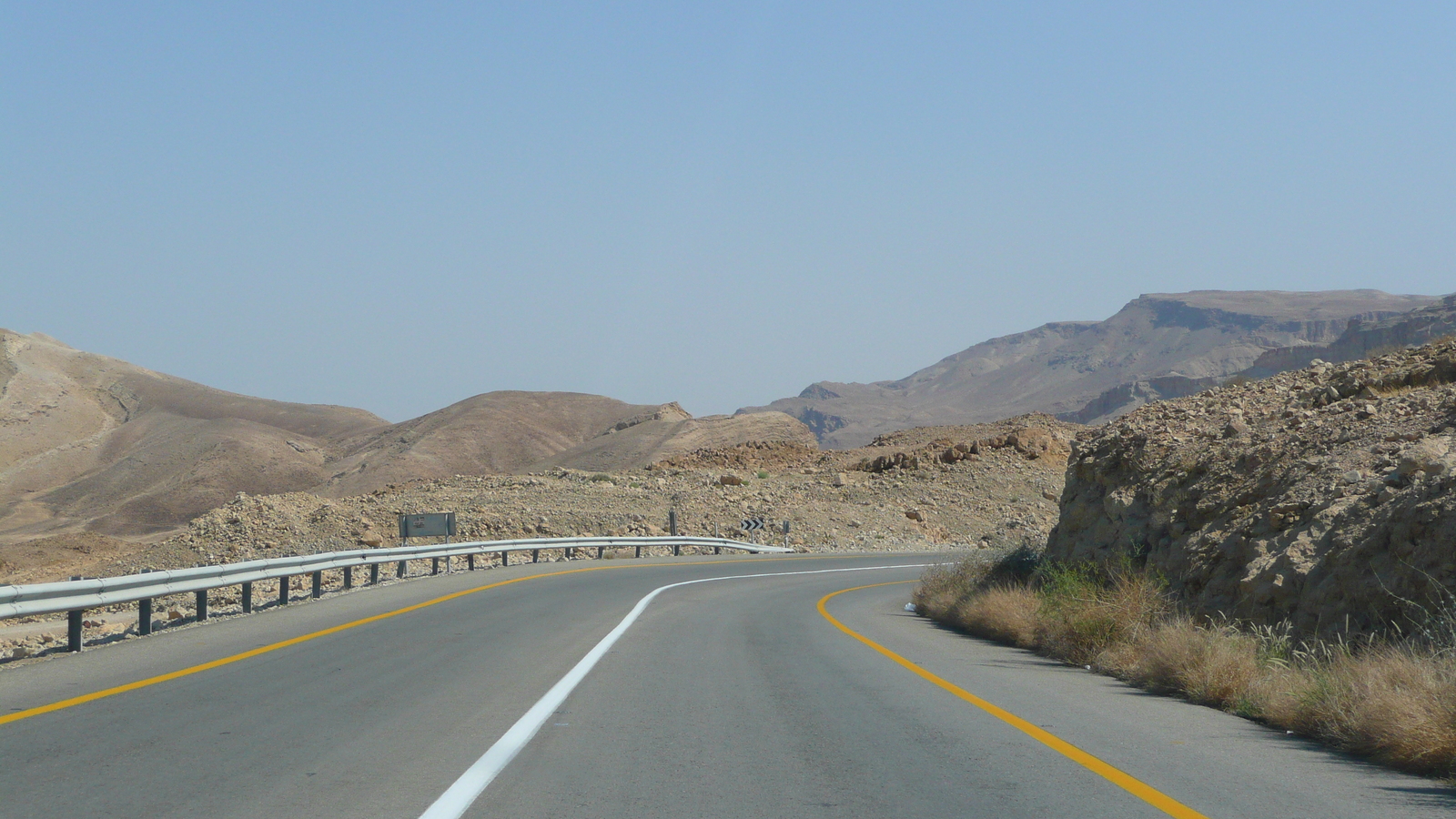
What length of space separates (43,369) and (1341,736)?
172m

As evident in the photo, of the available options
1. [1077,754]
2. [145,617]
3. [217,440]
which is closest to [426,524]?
[145,617]

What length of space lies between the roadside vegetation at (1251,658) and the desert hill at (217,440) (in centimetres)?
9384

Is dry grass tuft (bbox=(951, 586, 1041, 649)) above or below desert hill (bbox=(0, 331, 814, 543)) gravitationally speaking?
below

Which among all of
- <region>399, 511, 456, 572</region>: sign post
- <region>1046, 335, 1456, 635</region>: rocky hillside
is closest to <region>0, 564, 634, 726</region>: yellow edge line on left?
<region>1046, 335, 1456, 635</region>: rocky hillside

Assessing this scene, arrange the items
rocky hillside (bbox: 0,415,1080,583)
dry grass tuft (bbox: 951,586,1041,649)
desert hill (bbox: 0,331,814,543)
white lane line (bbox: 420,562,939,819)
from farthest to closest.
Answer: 1. desert hill (bbox: 0,331,814,543)
2. rocky hillside (bbox: 0,415,1080,583)
3. dry grass tuft (bbox: 951,586,1041,649)
4. white lane line (bbox: 420,562,939,819)

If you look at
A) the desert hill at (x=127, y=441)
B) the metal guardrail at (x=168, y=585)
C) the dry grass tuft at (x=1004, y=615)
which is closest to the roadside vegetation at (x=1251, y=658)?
the dry grass tuft at (x=1004, y=615)

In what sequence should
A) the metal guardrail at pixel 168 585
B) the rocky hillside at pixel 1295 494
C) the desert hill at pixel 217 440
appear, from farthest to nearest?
the desert hill at pixel 217 440, the metal guardrail at pixel 168 585, the rocky hillside at pixel 1295 494

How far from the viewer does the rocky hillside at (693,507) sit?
137 feet

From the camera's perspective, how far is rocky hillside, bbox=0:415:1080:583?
41.9m

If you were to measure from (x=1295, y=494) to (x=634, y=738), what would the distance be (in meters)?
8.43

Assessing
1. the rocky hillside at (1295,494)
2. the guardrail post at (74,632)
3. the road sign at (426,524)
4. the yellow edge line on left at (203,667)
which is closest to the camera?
the yellow edge line on left at (203,667)

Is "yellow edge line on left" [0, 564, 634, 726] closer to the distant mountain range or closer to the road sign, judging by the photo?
the road sign

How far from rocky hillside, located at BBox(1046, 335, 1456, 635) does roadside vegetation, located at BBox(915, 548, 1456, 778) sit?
0.39 metres

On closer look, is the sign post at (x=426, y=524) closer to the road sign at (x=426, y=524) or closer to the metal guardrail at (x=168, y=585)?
the road sign at (x=426, y=524)
